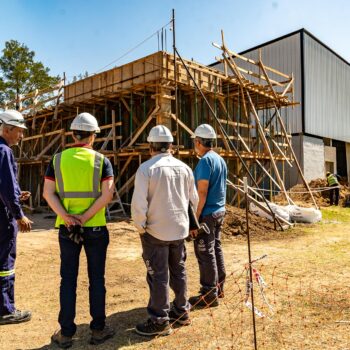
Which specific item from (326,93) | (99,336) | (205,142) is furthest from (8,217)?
(326,93)

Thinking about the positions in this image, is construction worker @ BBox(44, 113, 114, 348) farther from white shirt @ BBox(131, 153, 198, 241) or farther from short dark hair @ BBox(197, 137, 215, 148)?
short dark hair @ BBox(197, 137, 215, 148)

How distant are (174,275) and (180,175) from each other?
966mm

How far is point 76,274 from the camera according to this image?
3.26m

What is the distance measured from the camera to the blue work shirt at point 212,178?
4.18 m

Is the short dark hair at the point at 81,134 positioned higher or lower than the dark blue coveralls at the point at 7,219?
higher

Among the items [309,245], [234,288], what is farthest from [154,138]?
[309,245]

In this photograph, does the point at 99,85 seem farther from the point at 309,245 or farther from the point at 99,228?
the point at 99,228

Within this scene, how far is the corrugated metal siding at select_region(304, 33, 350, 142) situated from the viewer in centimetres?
2089

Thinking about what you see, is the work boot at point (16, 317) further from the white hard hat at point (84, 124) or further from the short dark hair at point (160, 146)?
the short dark hair at point (160, 146)

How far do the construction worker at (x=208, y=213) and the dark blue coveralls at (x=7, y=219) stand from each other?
1889mm

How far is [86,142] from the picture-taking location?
3.36 metres

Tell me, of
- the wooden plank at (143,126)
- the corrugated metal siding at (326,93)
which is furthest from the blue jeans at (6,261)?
the corrugated metal siding at (326,93)

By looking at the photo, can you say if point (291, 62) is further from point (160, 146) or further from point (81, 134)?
point (81, 134)

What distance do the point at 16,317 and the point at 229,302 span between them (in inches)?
89.7
